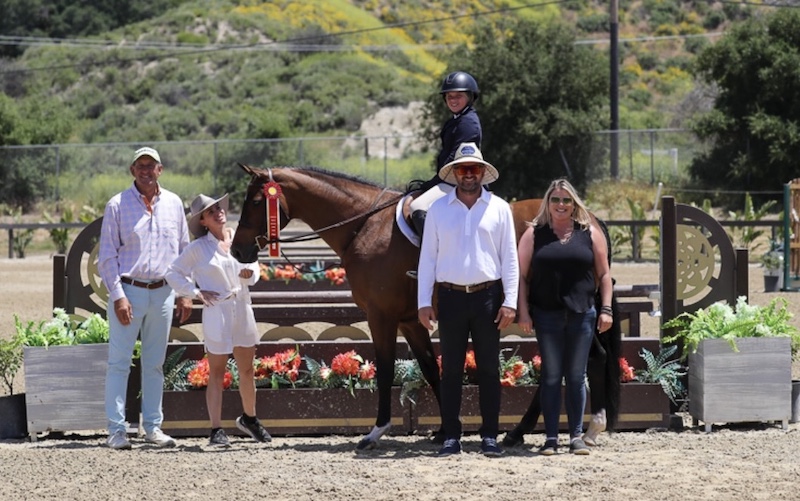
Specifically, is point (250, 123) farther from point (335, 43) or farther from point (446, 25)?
point (446, 25)

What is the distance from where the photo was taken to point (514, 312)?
7.53 m

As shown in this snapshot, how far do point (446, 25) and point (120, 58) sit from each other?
17993 millimetres

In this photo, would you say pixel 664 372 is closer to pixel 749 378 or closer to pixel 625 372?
pixel 625 372

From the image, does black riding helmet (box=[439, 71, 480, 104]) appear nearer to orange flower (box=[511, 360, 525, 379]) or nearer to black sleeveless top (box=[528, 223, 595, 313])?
black sleeveless top (box=[528, 223, 595, 313])

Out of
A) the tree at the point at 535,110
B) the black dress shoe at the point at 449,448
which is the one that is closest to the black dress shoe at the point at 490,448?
the black dress shoe at the point at 449,448

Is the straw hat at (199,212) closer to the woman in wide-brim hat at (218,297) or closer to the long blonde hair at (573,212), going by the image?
the woman in wide-brim hat at (218,297)

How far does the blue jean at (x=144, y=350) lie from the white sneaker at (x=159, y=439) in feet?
0.12

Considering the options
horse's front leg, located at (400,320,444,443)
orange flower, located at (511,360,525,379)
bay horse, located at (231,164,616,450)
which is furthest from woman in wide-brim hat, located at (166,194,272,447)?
orange flower, located at (511,360,525,379)

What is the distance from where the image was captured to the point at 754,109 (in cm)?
3130

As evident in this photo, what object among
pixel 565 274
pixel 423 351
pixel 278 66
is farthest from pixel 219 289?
pixel 278 66

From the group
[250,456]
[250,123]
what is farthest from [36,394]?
[250,123]

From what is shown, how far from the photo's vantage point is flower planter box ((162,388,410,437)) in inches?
343

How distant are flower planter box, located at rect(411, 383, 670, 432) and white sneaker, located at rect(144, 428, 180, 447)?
1647 mm

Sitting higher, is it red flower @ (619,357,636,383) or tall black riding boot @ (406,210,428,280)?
tall black riding boot @ (406,210,428,280)
